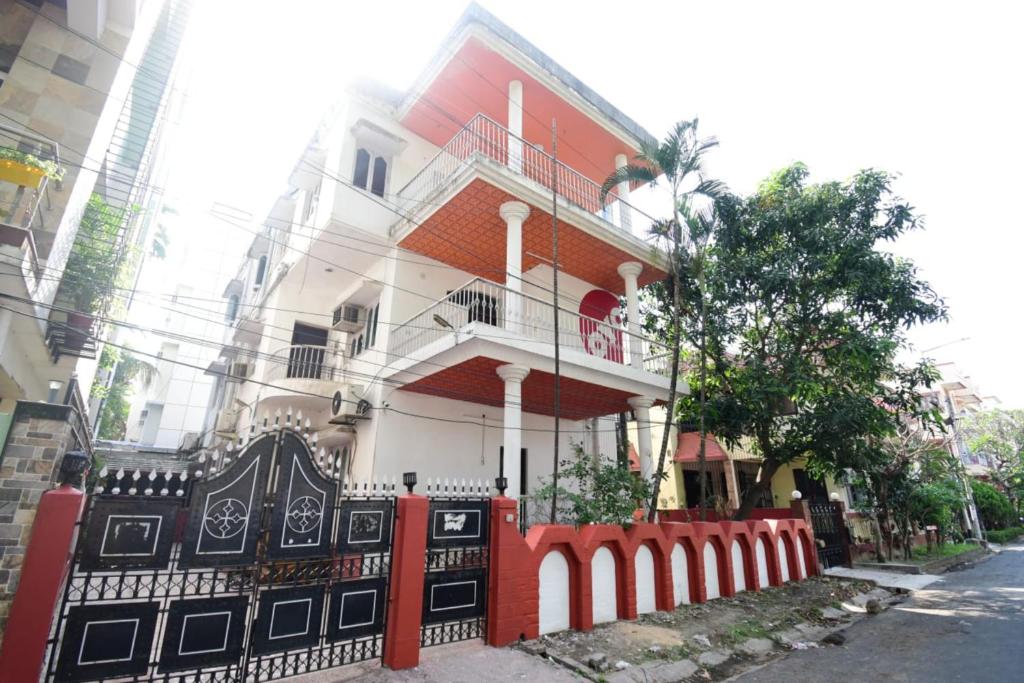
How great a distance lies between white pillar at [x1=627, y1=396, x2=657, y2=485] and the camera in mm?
9227

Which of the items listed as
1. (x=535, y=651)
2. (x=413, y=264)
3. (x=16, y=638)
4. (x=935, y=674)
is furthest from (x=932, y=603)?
(x=16, y=638)

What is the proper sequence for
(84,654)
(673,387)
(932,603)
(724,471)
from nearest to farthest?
(84,654), (932,603), (673,387), (724,471)

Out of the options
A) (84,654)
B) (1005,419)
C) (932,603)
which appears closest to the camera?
(84,654)

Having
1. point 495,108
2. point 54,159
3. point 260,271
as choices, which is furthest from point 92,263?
point 260,271

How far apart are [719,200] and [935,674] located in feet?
29.7

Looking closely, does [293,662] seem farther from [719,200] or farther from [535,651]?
[719,200]

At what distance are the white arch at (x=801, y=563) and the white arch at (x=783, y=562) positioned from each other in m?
0.35

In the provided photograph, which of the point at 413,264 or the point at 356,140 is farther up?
the point at 356,140

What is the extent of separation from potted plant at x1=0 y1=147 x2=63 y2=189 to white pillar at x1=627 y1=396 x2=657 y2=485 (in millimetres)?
9125

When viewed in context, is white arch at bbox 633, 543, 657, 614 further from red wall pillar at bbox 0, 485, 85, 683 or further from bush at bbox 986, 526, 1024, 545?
bush at bbox 986, 526, 1024, 545

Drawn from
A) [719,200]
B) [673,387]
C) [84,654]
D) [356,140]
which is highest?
[356,140]

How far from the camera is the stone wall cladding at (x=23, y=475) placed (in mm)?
3191

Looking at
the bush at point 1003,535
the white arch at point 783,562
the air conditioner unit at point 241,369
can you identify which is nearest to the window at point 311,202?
the air conditioner unit at point 241,369

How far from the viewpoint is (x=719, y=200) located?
1102 cm
